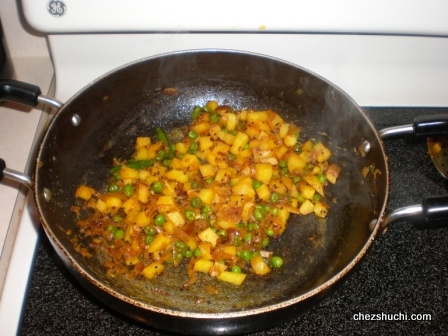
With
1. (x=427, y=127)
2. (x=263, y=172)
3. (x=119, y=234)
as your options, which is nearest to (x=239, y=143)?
(x=263, y=172)

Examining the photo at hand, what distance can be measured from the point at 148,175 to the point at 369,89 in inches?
39.2

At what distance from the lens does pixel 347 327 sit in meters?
1.49

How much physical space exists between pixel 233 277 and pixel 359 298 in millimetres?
431

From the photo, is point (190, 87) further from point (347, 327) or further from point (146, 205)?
point (347, 327)

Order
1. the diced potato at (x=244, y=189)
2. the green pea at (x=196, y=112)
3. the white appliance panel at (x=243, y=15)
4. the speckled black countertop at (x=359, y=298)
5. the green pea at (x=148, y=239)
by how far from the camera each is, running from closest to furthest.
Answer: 1. the speckled black countertop at (x=359, y=298)
2. the white appliance panel at (x=243, y=15)
3. the green pea at (x=148, y=239)
4. the diced potato at (x=244, y=189)
5. the green pea at (x=196, y=112)

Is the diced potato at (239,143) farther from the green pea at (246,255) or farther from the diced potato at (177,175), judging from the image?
the green pea at (246,255)

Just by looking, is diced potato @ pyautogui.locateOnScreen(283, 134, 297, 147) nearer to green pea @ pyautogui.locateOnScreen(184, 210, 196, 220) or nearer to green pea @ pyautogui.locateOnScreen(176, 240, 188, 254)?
green pea @ pyautogui.locateOnScreen(184, 210, 196, 220)

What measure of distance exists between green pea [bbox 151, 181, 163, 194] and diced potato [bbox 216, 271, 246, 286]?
43 cm

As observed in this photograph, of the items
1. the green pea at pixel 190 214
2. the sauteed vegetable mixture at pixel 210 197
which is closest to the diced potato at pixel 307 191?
the sauteed vegetable mixture at pixel 210 197

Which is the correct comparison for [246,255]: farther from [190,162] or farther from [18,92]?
[18,92]

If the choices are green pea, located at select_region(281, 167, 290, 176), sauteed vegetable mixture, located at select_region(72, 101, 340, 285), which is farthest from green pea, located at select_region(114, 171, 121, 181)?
green pea, located at select_region(281, 167, 290, 176)

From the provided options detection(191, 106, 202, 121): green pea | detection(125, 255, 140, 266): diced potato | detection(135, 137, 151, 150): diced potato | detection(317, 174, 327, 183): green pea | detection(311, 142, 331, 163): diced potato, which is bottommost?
detection(125, 255, 140, 266): diced potato

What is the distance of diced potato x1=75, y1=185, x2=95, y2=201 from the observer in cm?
180

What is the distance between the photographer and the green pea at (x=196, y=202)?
5.86 ft
